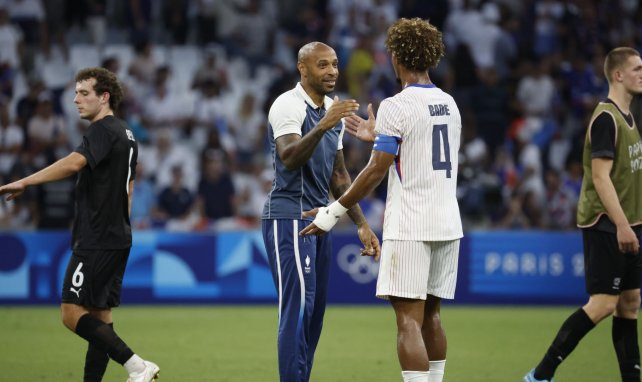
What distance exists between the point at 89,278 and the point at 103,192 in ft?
2.16

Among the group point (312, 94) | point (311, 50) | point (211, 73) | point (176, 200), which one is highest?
point (211, 73)

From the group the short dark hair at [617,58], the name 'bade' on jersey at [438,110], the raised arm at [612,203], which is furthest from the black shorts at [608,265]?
the name 'bade' on jersey at [438,110]

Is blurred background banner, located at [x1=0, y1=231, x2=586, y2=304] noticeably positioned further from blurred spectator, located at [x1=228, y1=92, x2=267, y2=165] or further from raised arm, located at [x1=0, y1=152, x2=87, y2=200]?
raised arm, located at [x1=0, y1=152, x2=87, y2=200]

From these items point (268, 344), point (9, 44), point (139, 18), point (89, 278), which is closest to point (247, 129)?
point (139, 18)

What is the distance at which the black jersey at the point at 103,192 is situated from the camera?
7516mm

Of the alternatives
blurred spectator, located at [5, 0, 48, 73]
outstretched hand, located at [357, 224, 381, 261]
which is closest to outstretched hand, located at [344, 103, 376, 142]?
outstretched hand, located at [357, 224, 381, 261]

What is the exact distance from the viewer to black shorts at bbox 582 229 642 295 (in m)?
7.76

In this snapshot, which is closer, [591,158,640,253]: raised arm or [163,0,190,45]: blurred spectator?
[591,158,640,253]: raised arm

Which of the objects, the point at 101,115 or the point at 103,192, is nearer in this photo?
the point at 103,192

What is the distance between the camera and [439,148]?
6.61 m

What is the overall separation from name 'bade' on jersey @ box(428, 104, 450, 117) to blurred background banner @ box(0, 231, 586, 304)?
844cm

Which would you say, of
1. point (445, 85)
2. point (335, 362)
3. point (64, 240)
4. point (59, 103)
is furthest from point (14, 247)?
point (445, 85)

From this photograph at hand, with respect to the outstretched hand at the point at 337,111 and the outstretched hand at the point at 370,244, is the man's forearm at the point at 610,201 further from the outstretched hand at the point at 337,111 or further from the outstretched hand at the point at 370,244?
the outstretched hand at the point at 337,111

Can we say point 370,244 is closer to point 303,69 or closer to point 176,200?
point 303,69
